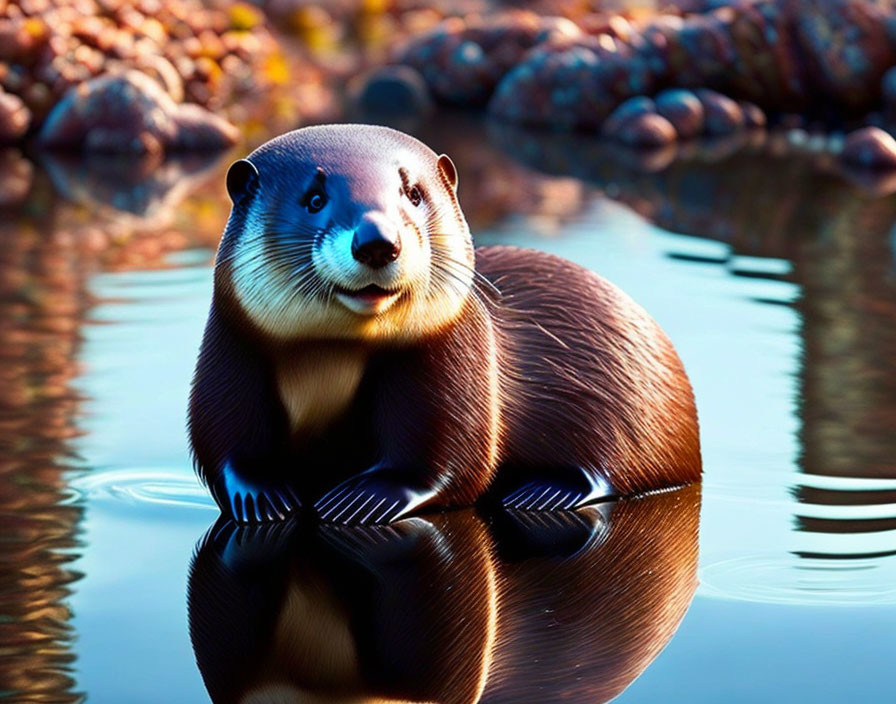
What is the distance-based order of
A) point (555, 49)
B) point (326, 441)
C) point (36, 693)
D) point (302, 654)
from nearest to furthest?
point (36, 693) → point (302, 654) → point (326, 441) → point (555, 49)

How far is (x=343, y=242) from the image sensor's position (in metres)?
Result: 3.41

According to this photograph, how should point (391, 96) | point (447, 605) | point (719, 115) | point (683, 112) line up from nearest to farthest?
point (447, 605) < point (683, 112) < point (719, 115) < point (391, 96)

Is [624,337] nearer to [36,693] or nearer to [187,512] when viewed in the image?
[187,512]

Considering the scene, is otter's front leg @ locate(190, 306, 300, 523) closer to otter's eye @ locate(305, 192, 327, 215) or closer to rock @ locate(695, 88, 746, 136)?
otter's eye @ locate(305, 192, 327, 215)

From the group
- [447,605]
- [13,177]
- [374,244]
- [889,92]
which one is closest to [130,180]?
[13,177]

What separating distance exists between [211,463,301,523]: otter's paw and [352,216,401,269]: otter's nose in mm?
658

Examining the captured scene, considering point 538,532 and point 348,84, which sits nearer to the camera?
point 538,532

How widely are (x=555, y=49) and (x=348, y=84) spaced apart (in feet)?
8.45

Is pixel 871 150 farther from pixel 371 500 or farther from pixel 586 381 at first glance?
pixel 371 500

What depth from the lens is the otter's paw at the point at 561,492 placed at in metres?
3.90

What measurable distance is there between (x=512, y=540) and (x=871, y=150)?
691cm

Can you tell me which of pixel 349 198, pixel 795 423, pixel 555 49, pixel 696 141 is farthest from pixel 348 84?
pixel 349 198

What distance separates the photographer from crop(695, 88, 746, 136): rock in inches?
459

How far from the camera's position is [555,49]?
12219mm
